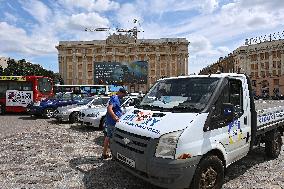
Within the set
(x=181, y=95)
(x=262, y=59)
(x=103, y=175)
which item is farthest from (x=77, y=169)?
(x=262, y=59)

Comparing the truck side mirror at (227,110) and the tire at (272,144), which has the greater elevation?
the truck side mirror at (227,110)

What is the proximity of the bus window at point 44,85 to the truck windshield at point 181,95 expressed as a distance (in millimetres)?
17484

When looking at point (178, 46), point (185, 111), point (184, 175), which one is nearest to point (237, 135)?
point (185, 111)

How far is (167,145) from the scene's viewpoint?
14.3 feet

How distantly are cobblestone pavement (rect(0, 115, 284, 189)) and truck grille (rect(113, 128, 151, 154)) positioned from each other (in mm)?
969

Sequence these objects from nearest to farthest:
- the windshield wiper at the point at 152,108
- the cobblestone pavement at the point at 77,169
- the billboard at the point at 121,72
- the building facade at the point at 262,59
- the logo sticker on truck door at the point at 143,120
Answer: the logo sticker on truck door at the point at 143,120
the windshield wiper at the point at 152,108
the cobblestone pavement at the point at 77,169
the billboard at the point at 121,72
the building facade at the point at 262,59

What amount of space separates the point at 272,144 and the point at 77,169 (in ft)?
15.6

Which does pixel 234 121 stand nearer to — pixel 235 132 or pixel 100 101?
pixel 235 132

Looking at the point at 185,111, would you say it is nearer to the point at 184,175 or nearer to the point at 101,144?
the point at 184,175

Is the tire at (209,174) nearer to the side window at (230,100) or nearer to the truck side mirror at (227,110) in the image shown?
the side window at (230,100)

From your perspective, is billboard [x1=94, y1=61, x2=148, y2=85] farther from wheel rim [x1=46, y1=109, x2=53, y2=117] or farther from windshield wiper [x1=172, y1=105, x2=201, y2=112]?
windshield wiper [x1=172, y1=105, x2=201, y2=112]

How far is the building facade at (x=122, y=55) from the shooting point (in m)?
108

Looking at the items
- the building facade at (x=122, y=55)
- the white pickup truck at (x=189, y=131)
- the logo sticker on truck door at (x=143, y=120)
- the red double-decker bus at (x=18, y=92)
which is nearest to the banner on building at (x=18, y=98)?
the red double-decker bus at (x=18, y=92)

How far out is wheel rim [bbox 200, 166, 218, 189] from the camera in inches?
183
